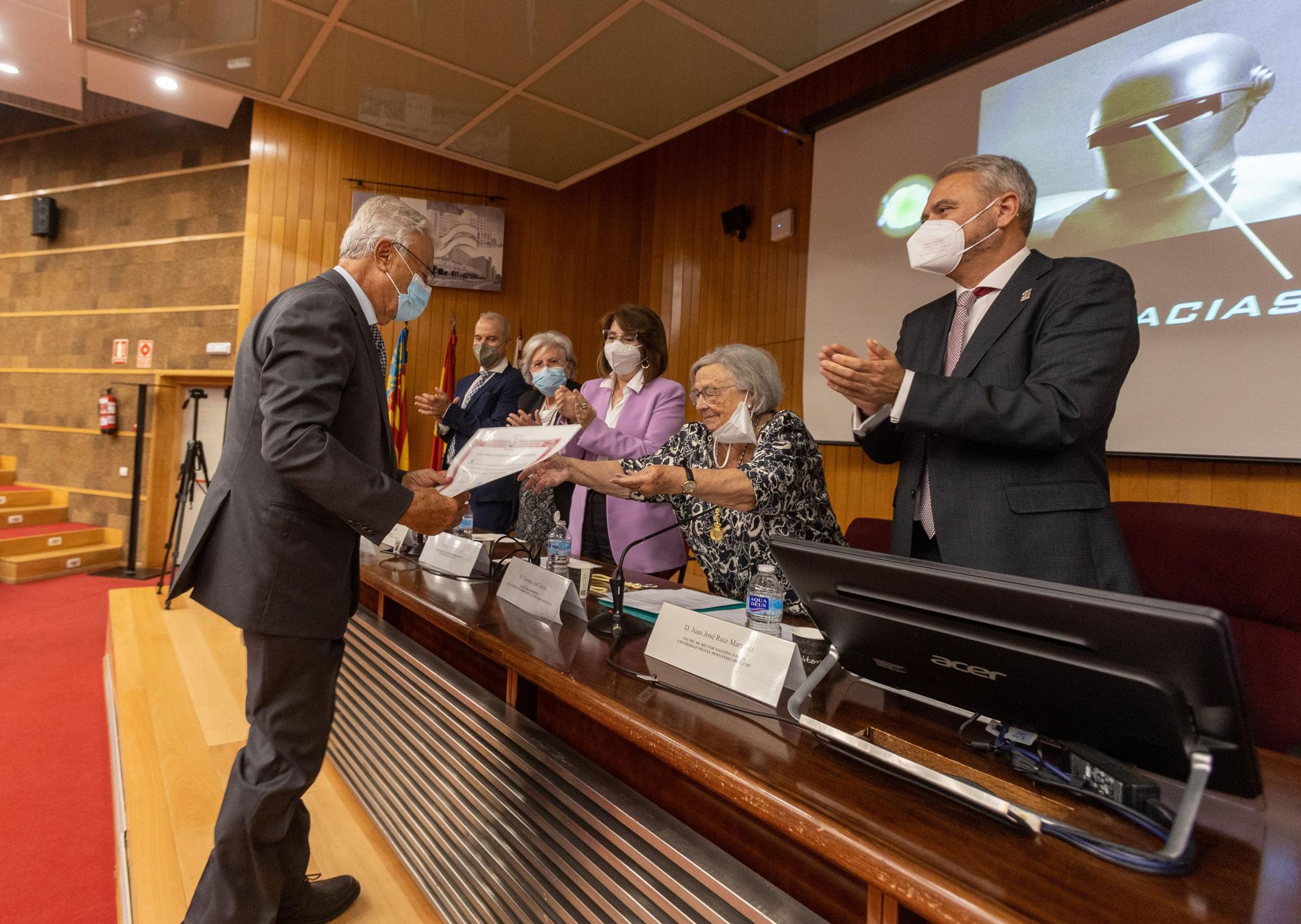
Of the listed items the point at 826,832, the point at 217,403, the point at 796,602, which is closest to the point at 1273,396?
the point at 796,602

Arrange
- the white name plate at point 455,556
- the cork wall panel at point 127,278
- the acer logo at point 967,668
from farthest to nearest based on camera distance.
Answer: the cork wall panel at point 127,278 < the white name plate at point 455,556 < the acer logo at point 967,668

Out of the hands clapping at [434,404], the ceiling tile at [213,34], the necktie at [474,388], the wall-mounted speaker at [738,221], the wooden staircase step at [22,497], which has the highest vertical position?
the ceiling tile at [213,34]

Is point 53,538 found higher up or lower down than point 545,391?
lower down

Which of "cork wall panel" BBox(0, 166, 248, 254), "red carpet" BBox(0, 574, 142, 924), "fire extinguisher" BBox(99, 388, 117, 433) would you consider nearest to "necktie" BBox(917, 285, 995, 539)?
"red carpet" BBox(0, 574, 142, 924)

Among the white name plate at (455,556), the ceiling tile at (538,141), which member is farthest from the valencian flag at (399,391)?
the white name plate at (455,556)

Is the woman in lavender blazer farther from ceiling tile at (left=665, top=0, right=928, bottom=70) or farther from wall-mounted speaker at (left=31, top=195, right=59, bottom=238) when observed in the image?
wall-mounted speaker at (left=31, top=195, right=59, bottom=238)

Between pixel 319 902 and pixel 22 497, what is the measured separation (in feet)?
22.2

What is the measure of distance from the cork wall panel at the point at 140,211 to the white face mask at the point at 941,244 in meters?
5.95

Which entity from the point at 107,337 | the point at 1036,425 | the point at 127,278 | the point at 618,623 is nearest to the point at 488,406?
the point at 618,623

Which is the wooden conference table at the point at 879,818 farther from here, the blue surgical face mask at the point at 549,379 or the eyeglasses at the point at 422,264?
the blue surgical face mask at the point at 549,379

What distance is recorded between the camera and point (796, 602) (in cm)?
163

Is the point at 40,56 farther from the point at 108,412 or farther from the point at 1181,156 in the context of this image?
the point at 1181,156

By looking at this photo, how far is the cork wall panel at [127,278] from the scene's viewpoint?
5.77 meters

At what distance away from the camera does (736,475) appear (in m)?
1.62
